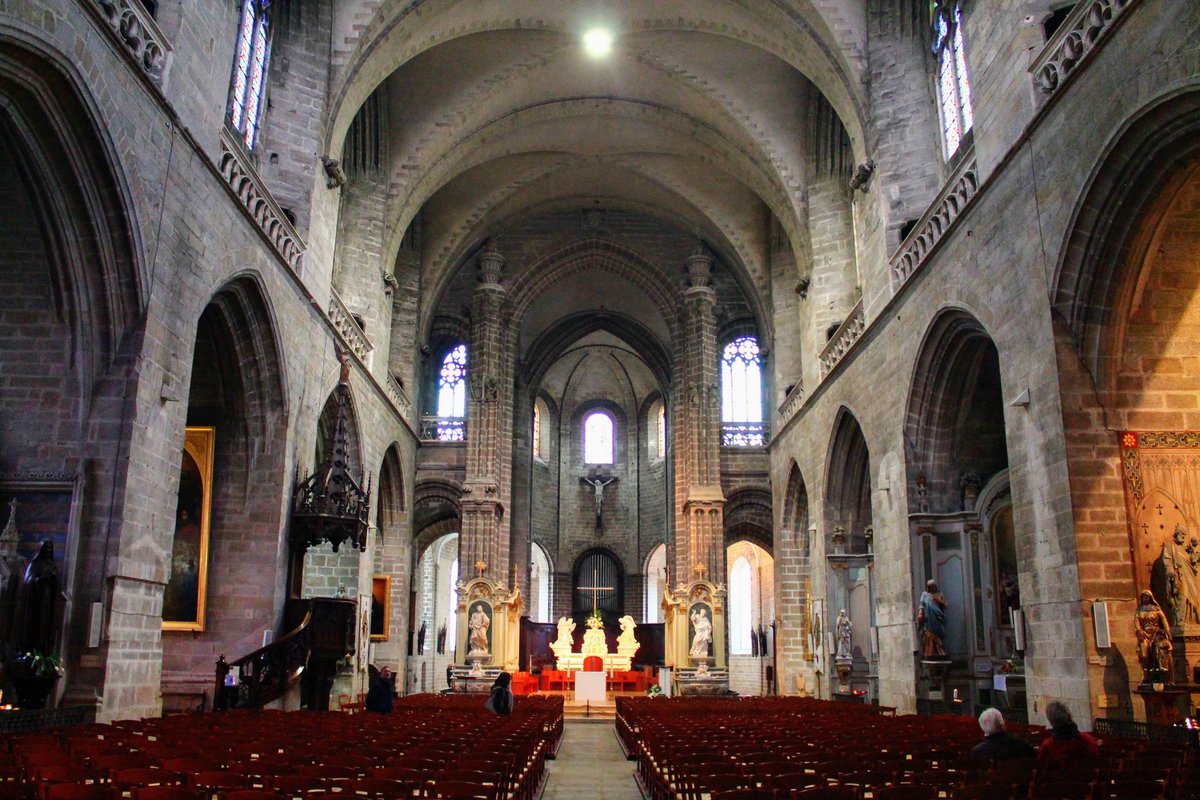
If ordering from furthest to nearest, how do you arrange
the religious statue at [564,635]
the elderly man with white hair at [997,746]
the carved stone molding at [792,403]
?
1. the religious statue at [564,635]
2. the carved stone molding at [792,403]
3. the elderly man with white hair at [997,746]

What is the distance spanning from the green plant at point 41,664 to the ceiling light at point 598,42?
18.0m

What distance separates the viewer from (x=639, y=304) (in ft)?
125

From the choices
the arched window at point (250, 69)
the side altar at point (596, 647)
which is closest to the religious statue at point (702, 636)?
the side altar at point (596, 647)

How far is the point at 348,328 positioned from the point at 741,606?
84.5 feet

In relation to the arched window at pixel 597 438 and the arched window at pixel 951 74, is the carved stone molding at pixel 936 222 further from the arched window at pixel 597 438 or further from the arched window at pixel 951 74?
the arched window at pixel 597 438

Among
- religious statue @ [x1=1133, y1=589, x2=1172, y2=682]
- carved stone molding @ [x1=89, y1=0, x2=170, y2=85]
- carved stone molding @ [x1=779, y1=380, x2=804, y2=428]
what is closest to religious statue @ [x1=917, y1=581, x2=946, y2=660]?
religious statue @ [x1=1133, y1=589, x2=1172, y2=682]

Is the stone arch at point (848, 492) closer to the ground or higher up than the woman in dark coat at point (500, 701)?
higher up

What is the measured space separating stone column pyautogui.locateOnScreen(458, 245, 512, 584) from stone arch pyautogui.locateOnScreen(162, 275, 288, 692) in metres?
14.2

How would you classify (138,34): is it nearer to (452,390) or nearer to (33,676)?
(33,676)

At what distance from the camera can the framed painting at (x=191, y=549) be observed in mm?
16391

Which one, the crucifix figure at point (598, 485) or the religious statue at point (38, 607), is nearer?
the religious statue at point (38, 607)

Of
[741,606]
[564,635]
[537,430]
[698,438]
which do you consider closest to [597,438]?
[537,430]

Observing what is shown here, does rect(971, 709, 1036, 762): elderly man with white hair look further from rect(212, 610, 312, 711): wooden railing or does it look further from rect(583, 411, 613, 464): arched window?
rect(583, 411, 613, 464): arched window

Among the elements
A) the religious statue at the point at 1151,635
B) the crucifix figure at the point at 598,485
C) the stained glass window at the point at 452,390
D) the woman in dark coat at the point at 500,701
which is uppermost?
the stained glass window at the point at 452,390
